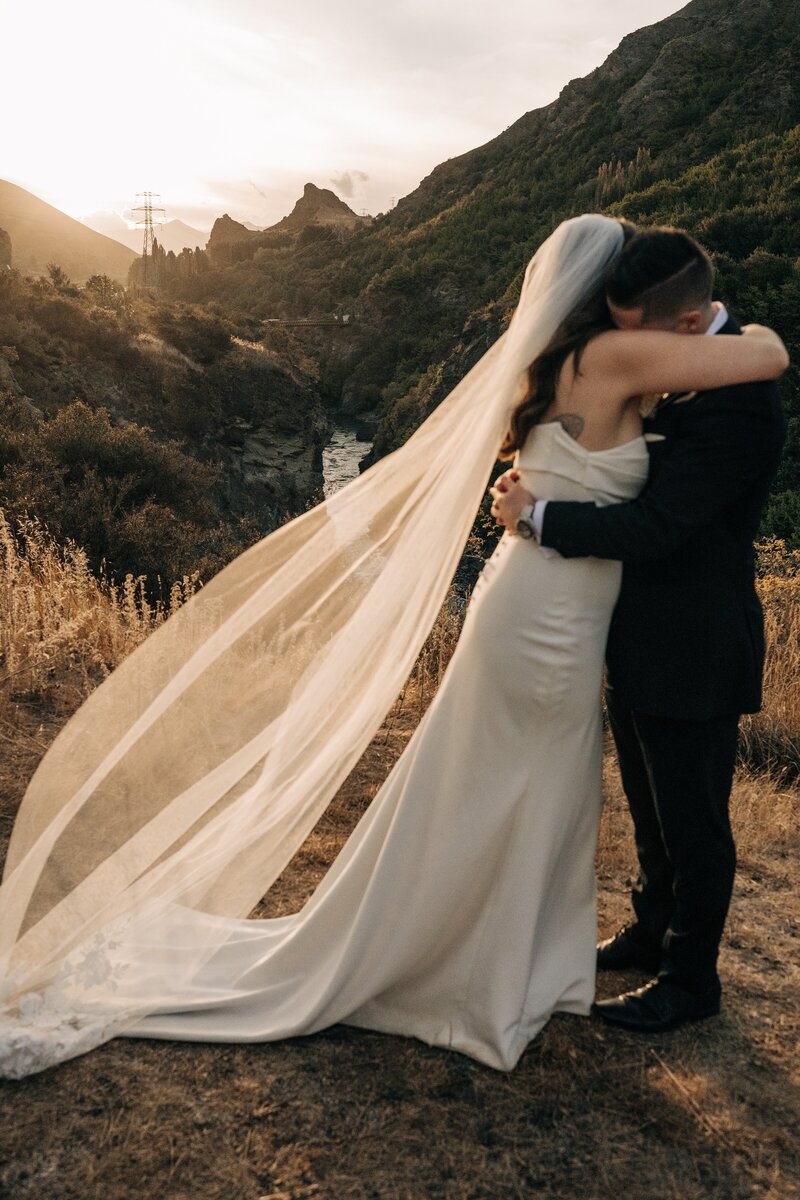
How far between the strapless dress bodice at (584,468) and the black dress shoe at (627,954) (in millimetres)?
1432

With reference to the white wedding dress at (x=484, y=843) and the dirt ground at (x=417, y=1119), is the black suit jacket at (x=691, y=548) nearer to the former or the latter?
the white wedding dress at (x=484, y=843)

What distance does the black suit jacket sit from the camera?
2.10 m

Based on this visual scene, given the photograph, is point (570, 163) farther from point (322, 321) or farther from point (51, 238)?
point (51, 238)

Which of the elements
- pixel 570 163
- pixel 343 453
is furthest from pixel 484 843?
pixel 570 163

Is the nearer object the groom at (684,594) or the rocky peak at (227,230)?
the groom at (684,594)

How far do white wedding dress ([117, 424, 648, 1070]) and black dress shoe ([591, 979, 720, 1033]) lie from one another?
189 millimetres

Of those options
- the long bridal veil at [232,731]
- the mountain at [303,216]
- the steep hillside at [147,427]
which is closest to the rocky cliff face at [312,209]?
the mountain at [303,216]

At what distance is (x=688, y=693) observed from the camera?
89.6 inches

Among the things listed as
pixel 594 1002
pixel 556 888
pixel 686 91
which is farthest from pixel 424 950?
pixel 686 91

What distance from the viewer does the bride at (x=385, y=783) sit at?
2322mm

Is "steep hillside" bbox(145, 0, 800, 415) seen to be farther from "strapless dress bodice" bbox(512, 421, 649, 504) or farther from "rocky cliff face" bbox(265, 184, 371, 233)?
"rocky cliff face" bbox(265, 184, 371, 233)

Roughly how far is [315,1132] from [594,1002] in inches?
36.7

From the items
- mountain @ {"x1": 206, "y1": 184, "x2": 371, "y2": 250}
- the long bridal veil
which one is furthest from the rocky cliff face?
the long bridal veil

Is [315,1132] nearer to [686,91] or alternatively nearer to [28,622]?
[28,622]
